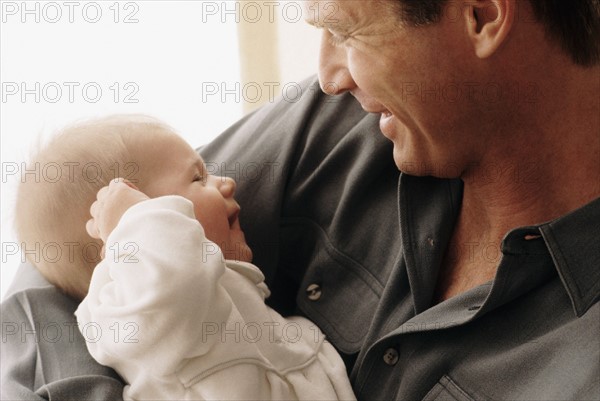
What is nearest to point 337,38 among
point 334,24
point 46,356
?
point 334,24

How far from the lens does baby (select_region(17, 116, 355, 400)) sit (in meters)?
1.19

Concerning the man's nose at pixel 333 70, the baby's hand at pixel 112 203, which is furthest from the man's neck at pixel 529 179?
the baby's hand at pixel 112 203

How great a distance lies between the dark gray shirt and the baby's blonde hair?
0.05 m

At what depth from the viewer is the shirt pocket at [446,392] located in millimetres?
1199

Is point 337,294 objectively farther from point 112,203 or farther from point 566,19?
point 566,19

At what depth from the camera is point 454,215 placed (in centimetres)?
140

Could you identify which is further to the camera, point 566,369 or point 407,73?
point 407,73

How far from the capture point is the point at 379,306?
4.50 ft

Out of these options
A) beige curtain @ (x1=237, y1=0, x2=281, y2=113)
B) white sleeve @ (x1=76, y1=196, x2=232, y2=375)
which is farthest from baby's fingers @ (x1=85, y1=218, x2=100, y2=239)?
beige curtain @ (x1=237, y1=0, x2=281, y2=113)

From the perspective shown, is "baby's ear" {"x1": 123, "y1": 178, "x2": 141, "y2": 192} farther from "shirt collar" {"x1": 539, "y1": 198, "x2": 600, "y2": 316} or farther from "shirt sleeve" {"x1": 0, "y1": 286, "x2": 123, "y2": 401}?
"shirt collar" {"x1": 539, "y1": 198, "x2": 600, "y2": 316}

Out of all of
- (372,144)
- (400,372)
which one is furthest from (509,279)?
(372,144)

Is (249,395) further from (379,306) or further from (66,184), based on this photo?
(66,184)

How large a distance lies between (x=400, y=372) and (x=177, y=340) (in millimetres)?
313

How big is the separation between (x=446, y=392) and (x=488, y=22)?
48 cm
